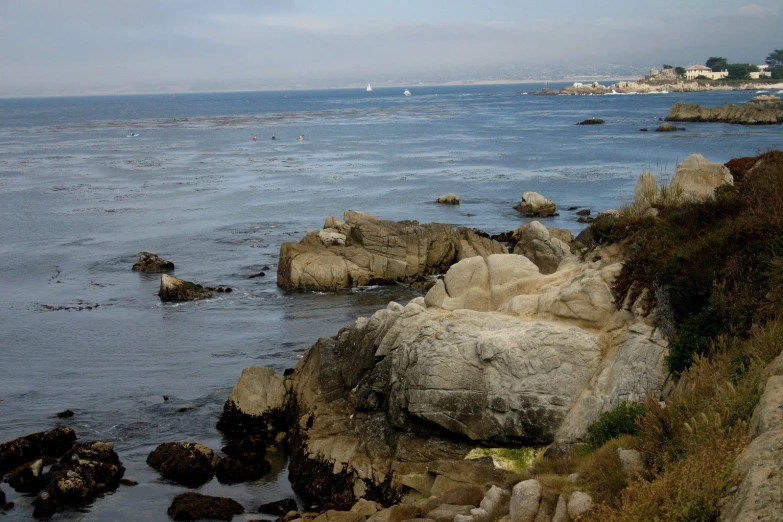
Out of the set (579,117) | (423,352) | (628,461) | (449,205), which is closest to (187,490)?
(423,352)

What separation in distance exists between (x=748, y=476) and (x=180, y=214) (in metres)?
51.0

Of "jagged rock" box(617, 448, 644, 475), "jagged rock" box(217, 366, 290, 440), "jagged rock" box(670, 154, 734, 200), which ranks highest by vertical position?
"jagged rock" box(670, 154, 734, 200)

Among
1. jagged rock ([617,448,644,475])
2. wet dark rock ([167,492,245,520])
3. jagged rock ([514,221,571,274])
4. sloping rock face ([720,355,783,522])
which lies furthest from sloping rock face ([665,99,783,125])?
sloping rock face ([720,355,783,522])

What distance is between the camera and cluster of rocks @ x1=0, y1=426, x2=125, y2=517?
1930cm

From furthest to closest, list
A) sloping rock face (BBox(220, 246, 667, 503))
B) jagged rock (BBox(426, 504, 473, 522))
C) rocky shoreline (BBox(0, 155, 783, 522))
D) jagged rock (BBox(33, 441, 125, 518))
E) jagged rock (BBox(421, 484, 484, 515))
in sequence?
jagged rock (BBox(33, 441, 125, 518))
sloping rock face (BBox(220, 246, 667, 503))
rocky shoreline (BBox(0, 155, 783, 522))
jagged rock (BBox(421, 484, 484, 515))
jagged rock (BBox(426, 504, 473, 522))

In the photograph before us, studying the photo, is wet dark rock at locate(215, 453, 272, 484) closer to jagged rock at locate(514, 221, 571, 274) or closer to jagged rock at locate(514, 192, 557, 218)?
jagged rock at locate(514, 221, 571, 274)

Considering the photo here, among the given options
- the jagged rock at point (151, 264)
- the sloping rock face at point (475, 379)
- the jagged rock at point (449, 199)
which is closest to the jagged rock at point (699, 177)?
the sloping rock face at point (475, 379)

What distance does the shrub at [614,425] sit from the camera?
14.7 meters

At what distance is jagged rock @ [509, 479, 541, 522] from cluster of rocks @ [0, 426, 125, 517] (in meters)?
11.4

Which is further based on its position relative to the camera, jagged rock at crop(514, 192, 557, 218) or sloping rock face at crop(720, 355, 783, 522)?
jagged rock at crop(514, 192, 557, 218)

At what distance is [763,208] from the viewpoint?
55.3 feet

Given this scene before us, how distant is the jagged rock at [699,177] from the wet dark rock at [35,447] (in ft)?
52.5

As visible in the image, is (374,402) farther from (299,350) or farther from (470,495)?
(299,350)

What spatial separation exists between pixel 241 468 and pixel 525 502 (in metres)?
10.4
